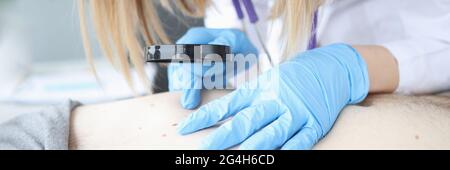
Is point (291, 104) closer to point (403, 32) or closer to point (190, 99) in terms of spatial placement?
point (190, 99)

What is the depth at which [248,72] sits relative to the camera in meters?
1.44

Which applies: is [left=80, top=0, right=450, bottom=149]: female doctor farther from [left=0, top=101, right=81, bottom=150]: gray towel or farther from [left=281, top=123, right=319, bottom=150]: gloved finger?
[left=0, top=101, right=81, bottom=150]: gray towel

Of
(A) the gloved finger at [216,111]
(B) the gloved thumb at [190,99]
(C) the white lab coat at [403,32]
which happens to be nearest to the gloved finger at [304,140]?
(A) the gloved finger at [216,111]

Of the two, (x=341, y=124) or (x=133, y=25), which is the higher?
(x=133, y=25)

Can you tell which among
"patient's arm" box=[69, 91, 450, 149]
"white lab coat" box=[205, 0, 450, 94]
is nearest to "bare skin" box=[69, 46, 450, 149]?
"patient's arm" box=[69, 91, 450, 149]

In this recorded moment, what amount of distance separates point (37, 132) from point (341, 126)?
0.54 metres

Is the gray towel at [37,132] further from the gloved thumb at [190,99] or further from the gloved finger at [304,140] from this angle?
the gloved finger at [304,140]

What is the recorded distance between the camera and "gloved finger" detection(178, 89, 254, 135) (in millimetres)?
814

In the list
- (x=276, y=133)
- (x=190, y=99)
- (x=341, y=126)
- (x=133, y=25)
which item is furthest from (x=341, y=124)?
(x=133, y=25)

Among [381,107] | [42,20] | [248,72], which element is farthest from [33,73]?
[381,107]

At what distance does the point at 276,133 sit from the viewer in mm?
789

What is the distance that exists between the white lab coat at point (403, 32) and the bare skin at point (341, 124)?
0.33 ft
